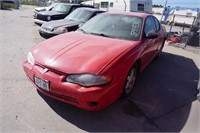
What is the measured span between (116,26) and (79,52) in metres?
1.33

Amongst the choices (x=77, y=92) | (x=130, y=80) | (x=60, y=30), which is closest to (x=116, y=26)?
(x=130, y=80)

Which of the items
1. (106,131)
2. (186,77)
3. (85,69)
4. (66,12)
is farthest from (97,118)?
(66,12)

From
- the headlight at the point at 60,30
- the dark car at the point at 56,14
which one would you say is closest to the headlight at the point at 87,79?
the headlight at the point at 60,30

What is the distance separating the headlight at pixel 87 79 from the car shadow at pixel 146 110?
62 cm

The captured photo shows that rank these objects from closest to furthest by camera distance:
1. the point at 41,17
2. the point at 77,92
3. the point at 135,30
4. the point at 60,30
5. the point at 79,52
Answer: the point at 77,92 < the point at 79,52 < the point at 135,30 < the point at 60,30 < the point at 41,17

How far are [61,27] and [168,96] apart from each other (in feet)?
15.3

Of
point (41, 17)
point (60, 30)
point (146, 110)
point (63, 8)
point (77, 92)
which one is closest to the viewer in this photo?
point (77, 92)

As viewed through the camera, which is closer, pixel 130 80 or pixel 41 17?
pixel 130 80

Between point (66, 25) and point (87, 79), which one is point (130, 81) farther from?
point (66, 25)

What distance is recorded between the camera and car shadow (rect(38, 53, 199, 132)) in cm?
284

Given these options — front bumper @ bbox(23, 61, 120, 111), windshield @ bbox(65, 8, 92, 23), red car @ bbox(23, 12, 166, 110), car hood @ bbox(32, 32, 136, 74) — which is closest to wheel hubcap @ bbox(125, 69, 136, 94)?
red car @ bbox(23, 12, 166, 110)

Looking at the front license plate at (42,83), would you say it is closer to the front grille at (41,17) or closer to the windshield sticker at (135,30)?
the windshield sticker at (135,30)

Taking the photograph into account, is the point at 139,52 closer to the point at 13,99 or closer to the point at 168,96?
the point at 168,96

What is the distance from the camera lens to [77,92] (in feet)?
8.41
